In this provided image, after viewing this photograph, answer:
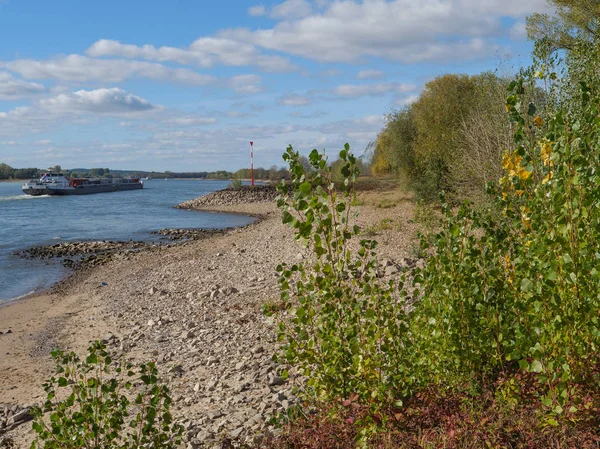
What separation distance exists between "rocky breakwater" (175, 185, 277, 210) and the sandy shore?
33.9 m

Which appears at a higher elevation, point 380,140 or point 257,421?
point 380,140

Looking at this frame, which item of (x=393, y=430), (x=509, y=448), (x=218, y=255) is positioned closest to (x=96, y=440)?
(x=393, y=430)

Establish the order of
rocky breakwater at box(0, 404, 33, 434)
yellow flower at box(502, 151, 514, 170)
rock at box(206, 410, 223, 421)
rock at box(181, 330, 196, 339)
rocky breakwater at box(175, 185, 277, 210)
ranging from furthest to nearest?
rocky breakwater at box(175, 185, 277, 210) → rock at box(181, 330, 196, 339) → rocky breakwater at box(0, 404, 33, 434) → rock at box(206, 410, 223, 421) → yellow flower at box(502, 151, 514, 170)

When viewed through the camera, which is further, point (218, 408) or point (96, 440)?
point (218, 408)

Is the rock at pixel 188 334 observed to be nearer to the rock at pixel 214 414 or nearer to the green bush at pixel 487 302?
the rock at pixel 214 414

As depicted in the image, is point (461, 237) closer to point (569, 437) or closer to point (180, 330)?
point (569, 437)

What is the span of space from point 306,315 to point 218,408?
2773mm

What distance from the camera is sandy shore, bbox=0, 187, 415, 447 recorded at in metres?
6.82

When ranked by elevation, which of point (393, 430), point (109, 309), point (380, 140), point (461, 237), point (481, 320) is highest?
point (380, 140)

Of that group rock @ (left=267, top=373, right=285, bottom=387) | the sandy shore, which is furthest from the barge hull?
rock @ (left=267, top=373, right=285, bottom=387)

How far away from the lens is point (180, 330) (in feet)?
36.8

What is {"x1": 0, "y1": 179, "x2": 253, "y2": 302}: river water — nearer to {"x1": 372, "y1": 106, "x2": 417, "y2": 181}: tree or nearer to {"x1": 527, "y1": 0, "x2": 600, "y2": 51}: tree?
{"x1": 372, "y1": 106, "x2": 417, "y2": 181}: tree

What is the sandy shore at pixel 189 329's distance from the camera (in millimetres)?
6816

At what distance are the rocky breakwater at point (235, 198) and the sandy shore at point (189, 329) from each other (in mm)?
33886
